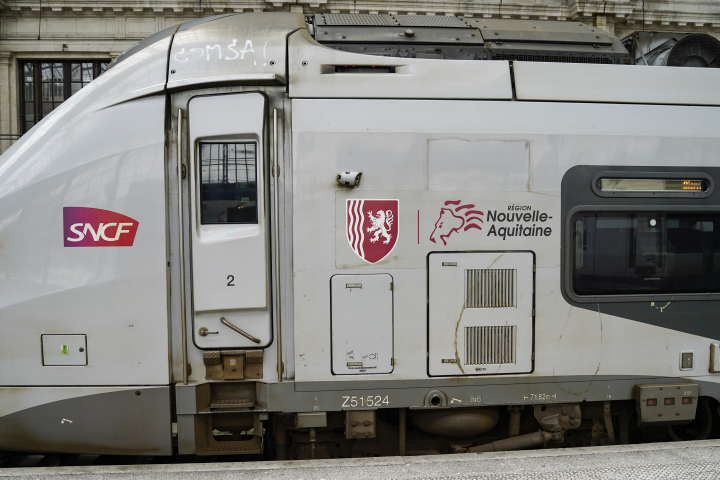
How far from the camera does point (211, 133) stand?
119 inches

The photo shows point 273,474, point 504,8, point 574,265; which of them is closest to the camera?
point 273,474

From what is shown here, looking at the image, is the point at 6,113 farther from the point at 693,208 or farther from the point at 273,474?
the point at 693,208

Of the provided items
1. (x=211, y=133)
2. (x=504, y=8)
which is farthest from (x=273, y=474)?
(x=504, y=8)

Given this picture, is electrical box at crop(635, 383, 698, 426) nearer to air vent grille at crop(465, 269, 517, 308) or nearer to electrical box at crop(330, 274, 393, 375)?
air vent grille at crop(465, 269, 517, 308)

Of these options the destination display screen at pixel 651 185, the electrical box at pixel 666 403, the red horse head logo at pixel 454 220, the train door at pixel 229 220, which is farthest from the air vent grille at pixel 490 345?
the train door at pixel 229 220

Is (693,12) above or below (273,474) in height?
above

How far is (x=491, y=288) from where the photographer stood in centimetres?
317

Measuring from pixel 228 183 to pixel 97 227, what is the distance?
89 cm

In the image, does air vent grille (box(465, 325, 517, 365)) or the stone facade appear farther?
the stone facade

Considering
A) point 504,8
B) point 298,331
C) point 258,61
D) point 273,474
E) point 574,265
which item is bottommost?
point 273,474

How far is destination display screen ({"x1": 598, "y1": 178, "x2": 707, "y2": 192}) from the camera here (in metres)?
3.26

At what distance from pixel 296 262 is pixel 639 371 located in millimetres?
2575

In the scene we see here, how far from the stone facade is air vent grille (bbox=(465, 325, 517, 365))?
12.4 m

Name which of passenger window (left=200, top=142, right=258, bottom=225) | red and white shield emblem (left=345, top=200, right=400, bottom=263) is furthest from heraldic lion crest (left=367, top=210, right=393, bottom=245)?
passenger window (left=200, top=142, right=258, bottom=225)
